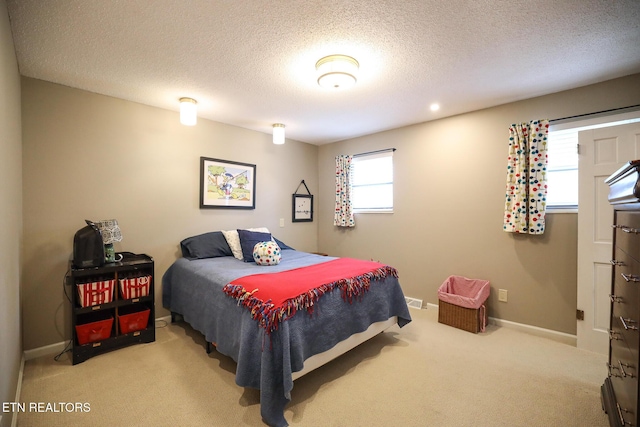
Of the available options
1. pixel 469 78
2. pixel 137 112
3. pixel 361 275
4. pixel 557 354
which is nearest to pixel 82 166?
pixel 137 112

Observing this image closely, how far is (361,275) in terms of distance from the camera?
2350 millimetres

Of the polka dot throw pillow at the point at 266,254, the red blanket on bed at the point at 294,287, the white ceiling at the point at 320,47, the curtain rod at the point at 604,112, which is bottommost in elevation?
the red blanket on bed at the point at 294,287

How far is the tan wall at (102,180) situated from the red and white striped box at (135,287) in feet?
1.57

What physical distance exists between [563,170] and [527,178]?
31 centimetres

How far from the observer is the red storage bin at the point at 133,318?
2492mm

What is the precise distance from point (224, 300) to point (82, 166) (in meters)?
1.92

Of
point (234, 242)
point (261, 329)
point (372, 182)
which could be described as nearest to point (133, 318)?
point (234, 242)

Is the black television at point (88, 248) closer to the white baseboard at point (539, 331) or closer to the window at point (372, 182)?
the window at point (372, 182)

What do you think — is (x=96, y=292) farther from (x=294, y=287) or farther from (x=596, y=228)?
(x=596, y=228)

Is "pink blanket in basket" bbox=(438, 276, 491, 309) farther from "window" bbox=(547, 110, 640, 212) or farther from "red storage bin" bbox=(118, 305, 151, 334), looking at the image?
"red storage bin" bbox=(118, 305, 151, 334)

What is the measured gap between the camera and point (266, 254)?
2.76m

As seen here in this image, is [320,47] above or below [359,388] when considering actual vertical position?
above

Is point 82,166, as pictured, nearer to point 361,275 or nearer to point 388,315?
point 361,275

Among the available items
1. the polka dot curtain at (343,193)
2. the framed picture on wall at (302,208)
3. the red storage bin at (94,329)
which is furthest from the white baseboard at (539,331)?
the red storage bin at (94,329)
